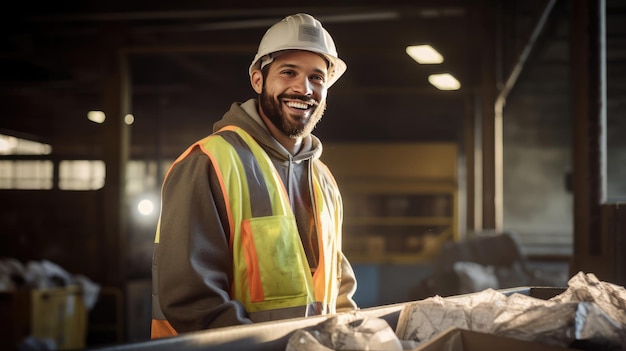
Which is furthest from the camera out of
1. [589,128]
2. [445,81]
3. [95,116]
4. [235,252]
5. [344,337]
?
[95,116]

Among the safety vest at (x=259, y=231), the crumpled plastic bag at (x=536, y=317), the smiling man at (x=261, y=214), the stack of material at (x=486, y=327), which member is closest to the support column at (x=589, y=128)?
the smiling man at (x=261, y=214)

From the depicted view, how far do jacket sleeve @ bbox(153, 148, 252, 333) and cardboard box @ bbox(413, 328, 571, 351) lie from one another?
0.85 m

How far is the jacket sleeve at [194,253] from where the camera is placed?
210 centimetres

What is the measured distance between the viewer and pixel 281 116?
8.65 ft

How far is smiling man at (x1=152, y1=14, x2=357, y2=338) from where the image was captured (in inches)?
84.4

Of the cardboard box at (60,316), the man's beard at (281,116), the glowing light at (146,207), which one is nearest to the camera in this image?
the man's beard at (281,116)

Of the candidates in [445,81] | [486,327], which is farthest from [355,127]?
[486,327]

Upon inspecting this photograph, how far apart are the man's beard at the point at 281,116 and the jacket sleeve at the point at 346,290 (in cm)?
54

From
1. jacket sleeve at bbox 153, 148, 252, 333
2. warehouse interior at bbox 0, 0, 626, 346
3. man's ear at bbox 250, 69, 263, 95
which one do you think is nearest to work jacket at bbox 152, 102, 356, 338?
jacket sleeve at bbox 153, 148, 252, 333

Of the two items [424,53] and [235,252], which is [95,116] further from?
[235,252]

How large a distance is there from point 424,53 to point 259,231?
24.5ft

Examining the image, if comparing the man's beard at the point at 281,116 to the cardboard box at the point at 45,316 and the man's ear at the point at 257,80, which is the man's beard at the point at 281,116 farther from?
the cardboard box at the point at 45,316

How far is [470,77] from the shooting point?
10781 mm

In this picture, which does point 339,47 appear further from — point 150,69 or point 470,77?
point 150,69
